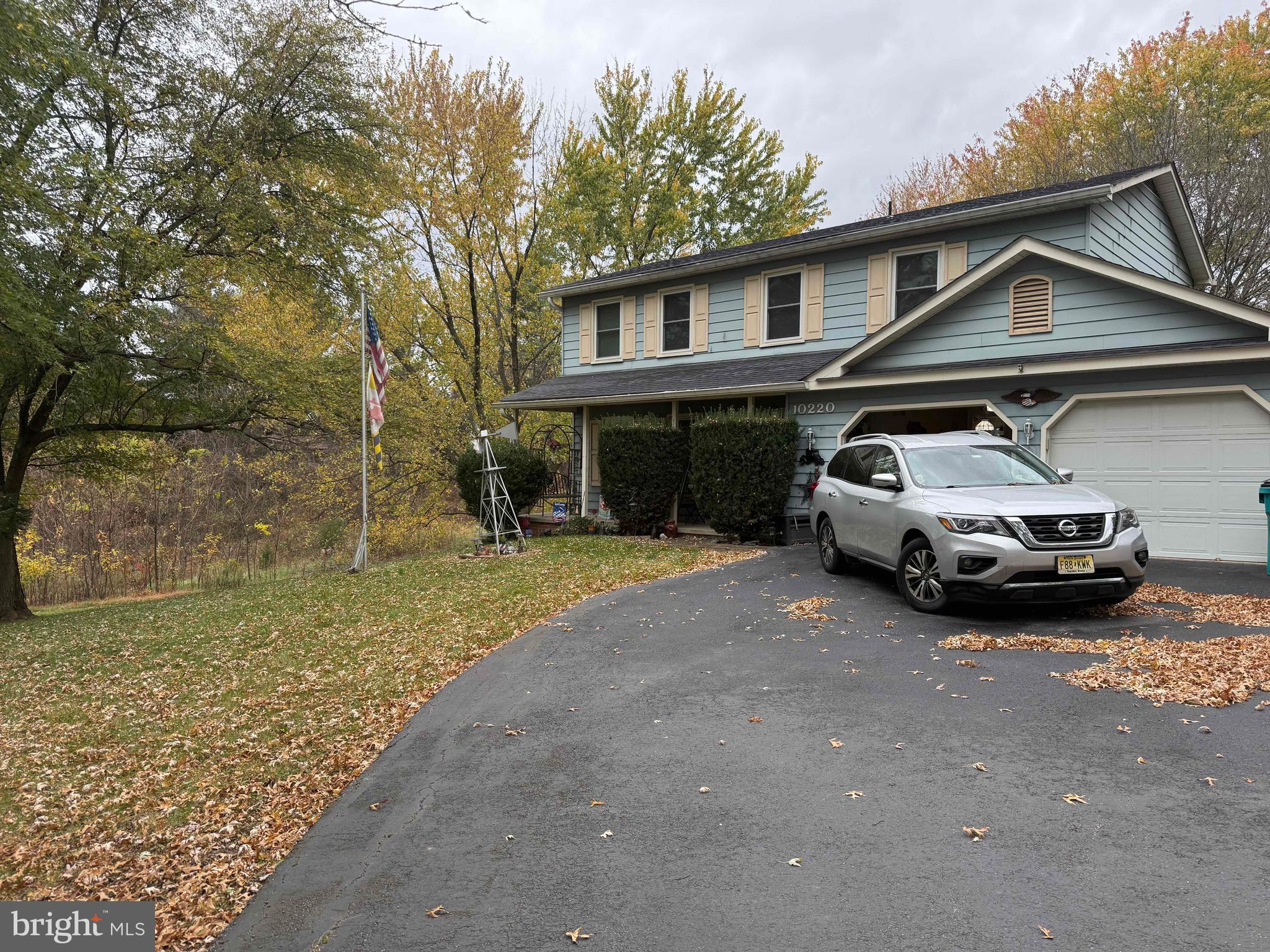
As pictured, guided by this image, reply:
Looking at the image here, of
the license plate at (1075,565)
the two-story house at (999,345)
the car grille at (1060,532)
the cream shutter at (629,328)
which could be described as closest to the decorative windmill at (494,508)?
the two-story house at (999,345)

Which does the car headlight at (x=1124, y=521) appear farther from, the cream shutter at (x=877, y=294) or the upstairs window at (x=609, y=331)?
the upstairs window at (x=609, y=331)

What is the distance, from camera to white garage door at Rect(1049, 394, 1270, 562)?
32.4ft

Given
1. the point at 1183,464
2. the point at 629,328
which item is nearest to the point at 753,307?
the point at 629,328

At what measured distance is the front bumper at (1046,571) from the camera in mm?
6828

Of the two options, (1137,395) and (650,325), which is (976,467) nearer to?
(1137,395)

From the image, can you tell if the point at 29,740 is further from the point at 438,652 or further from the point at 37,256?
the point at 37,256

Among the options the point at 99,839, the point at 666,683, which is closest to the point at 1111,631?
the point at 666,683

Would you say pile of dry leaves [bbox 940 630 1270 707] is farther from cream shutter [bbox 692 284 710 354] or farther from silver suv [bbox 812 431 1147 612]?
cream shutter [bbox 692 284 710 354]

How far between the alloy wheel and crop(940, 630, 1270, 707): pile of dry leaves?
89 centimetres

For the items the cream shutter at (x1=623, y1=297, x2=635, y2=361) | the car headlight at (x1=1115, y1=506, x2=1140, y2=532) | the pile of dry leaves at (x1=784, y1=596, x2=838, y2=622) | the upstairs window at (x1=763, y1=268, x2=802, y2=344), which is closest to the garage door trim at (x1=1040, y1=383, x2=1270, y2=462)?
the car headlight at (x1=1115, y1=506, x2=1140, y2=532)

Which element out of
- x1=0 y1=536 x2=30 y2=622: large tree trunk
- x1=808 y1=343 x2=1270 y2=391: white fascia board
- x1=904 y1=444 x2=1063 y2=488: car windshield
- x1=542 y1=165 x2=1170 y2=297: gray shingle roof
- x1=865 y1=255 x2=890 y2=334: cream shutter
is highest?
x1=542 y1=165 x2=1170 y2=297: gray shingle roof

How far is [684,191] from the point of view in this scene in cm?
2845

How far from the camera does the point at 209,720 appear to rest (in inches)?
215

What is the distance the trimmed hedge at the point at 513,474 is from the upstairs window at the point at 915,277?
368 inches
